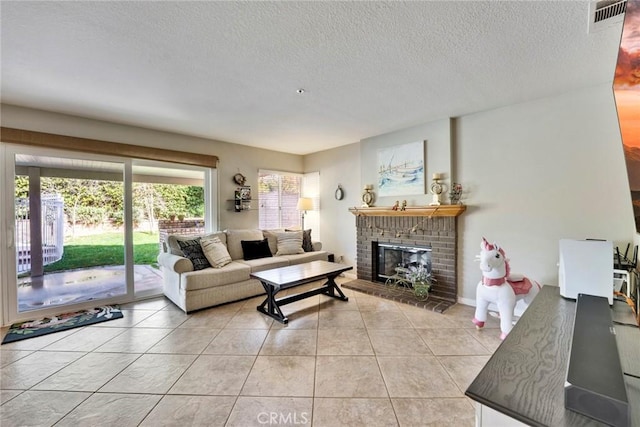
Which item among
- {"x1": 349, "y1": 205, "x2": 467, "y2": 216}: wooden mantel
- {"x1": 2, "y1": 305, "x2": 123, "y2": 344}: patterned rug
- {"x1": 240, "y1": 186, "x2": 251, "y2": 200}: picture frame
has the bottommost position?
{"x1": 2, "y1": 305, "x2": 123, "y2": 344}: patterned rug

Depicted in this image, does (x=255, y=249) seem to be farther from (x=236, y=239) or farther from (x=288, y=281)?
(x=288, y=281)

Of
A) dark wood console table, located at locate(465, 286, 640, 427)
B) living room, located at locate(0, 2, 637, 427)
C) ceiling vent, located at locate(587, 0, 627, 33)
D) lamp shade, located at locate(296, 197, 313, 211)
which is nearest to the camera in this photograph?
dark wood console table, located at locate(465, 286, 640, 427)

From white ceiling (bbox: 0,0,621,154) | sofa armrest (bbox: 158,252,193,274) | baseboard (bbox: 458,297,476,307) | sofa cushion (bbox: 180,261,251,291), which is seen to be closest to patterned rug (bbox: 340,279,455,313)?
baseboard (bbox: 458,297,476,307)

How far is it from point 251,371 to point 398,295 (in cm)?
229

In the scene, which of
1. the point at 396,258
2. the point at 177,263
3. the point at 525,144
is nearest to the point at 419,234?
the point at 396,258

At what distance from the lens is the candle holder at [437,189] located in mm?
3528

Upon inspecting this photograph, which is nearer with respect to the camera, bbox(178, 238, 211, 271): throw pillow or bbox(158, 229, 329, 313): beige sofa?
bbox(158, 229, 329, 313): beige sofa

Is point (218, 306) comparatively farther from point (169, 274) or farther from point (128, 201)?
point (128, 201)

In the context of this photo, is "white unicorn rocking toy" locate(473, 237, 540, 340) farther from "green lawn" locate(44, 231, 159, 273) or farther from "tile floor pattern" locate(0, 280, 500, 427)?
"green lawn" locate(44, 231, 159, 273)

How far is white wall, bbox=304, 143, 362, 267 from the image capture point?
4.79 m

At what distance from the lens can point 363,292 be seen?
12.9 ft

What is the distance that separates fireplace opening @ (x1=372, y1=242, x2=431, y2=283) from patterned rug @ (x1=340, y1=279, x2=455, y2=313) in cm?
25

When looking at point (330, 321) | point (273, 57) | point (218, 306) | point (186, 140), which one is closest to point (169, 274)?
point (218, 306)

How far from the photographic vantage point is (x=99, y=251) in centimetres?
356
